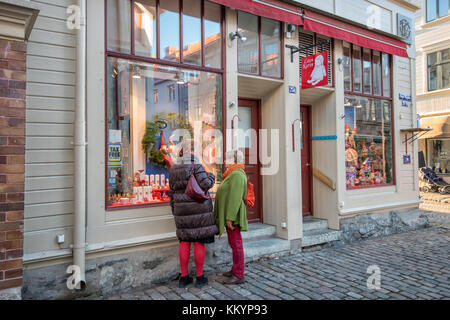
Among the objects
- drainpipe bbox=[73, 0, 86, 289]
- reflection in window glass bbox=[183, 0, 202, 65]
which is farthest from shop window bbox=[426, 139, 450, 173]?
drainpipe bbox=[73, 0, 86, 289]

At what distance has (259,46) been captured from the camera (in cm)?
614

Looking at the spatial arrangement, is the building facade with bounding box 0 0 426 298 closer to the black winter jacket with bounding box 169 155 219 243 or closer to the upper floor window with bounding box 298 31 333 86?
the upper floor window with bounding box 298 31 333 86

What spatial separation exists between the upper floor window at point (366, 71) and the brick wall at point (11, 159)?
6.20 metres

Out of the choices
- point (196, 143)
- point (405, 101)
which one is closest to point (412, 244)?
point (405, 101)

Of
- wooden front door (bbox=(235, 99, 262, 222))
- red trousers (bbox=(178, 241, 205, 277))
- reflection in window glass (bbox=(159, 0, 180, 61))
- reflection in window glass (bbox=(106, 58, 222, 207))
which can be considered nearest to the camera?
red trousers (bbox=(178, 241, 205, 277))

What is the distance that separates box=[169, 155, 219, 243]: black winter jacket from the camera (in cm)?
430

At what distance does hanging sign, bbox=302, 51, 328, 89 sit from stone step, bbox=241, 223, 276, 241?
8.92ft

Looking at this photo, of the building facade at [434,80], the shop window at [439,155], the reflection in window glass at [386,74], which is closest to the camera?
the reflection in window glass at [386,74]

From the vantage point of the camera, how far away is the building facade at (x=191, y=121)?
4.09m

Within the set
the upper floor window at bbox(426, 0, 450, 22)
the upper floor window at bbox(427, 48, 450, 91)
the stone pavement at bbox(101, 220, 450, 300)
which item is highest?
the upper floor window at bbox(426, 0, 450, 22)

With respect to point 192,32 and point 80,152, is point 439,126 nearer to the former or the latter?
point 192,32

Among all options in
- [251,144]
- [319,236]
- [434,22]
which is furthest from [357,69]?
[434,22]

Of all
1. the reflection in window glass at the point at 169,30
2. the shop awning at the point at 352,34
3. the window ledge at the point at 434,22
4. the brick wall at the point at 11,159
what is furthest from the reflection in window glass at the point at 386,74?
the window ledge at the point at 434,22

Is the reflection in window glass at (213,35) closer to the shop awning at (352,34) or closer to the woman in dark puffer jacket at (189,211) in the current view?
the shop awning at (352,34)
